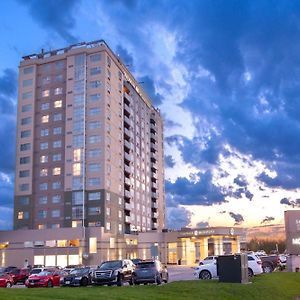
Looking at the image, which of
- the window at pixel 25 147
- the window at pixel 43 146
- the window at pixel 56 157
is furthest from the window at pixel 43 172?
the window at pixel 25 147

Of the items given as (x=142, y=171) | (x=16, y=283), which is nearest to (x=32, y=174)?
(x=142, y=171)

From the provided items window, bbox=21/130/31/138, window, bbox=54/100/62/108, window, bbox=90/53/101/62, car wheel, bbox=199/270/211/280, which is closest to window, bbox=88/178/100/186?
window, bbox=54/100/62/108

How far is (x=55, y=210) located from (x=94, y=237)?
12868 mm

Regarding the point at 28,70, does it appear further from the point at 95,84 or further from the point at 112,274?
the point at 112,274

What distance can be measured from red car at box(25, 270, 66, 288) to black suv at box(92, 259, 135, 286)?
6.19 metres

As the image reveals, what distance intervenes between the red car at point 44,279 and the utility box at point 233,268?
1590cm

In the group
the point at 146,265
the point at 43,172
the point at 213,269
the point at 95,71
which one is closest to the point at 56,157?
the point at 43,172

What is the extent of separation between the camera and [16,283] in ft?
173

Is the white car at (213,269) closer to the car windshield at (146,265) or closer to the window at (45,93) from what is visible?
the car windshield at (146,265)

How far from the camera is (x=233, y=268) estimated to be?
3234cm

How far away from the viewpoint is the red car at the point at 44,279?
41.4 metres

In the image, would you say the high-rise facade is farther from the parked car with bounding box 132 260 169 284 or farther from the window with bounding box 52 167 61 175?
the parked car with bounding box 132 260 169 284

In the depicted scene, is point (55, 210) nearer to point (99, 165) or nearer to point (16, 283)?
point (99, 165)

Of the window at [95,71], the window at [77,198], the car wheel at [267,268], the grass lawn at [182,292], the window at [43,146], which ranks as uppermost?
the window at [95,71]
